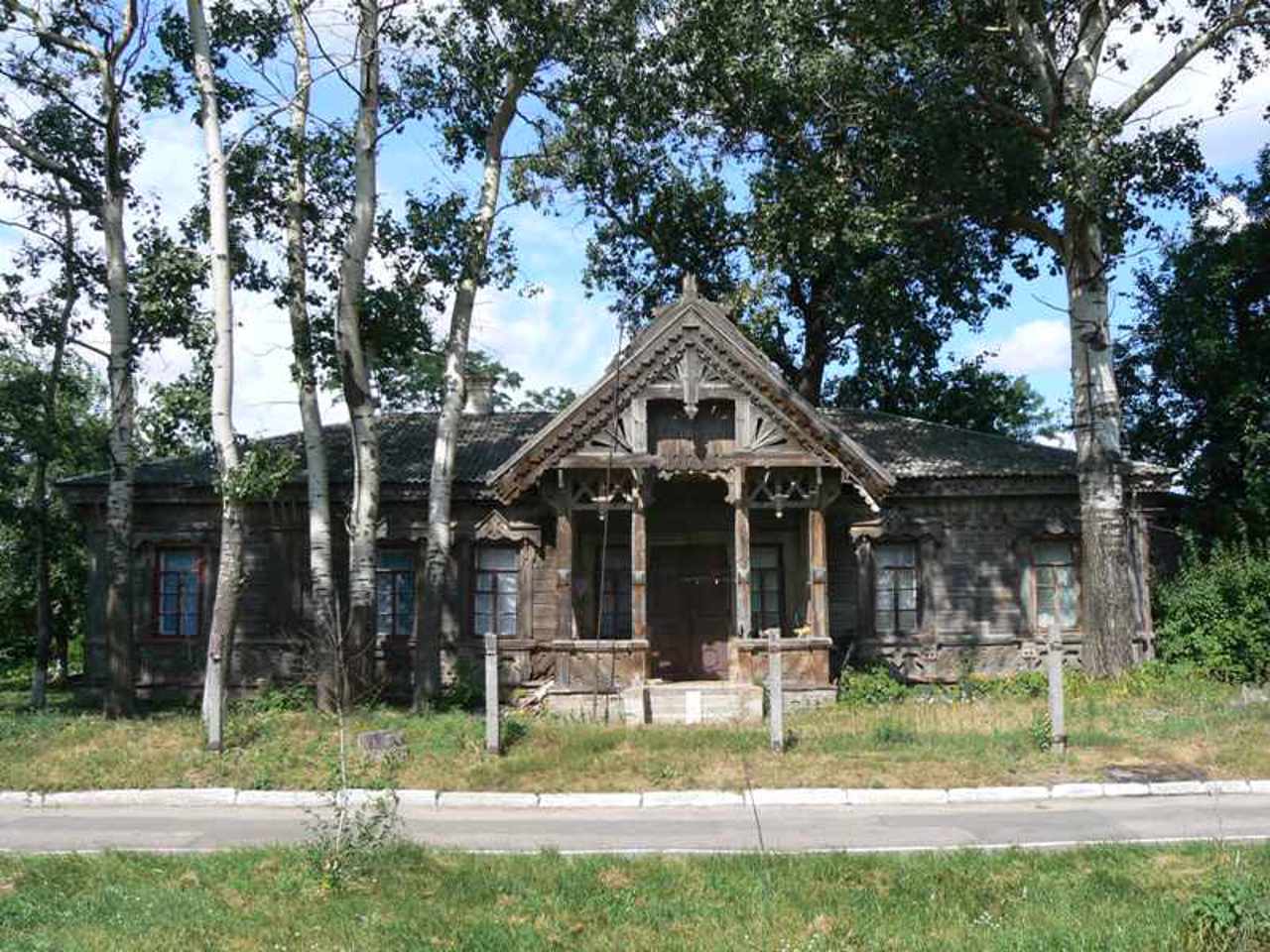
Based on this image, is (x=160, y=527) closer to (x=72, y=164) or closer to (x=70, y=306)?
(x=70, y=306)

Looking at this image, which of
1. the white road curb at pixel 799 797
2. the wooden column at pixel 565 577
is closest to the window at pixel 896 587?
the wooden column at pixel 565 577

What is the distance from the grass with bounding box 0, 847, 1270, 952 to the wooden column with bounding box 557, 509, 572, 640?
384 inches

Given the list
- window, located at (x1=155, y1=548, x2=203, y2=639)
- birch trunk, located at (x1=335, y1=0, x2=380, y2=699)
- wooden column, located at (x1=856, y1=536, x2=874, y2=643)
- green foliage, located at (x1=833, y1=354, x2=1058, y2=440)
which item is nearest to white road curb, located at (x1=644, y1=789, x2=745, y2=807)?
birch trunk, located at (x1=335, y1=0, x2=380, y2=699)

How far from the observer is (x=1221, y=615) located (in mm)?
21422

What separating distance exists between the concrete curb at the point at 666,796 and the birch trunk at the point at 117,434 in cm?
606

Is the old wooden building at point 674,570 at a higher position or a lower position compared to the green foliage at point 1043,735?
higher

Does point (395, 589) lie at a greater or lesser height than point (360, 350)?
lesser

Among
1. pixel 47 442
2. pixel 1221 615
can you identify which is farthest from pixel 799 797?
pixel 47 442

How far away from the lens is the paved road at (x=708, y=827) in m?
10.5

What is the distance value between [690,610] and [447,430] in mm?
5864

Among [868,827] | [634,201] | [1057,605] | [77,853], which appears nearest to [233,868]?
[77,853]

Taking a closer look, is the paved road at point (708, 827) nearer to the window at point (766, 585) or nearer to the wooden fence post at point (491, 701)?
the wooden fence post at point (491, 701)

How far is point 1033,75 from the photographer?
21.3 metres

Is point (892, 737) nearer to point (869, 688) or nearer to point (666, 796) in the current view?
point (666, 796)
